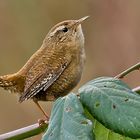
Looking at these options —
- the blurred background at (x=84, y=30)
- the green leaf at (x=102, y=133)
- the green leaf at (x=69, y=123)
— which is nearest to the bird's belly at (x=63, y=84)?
the green leaf at (x=102, y=133)

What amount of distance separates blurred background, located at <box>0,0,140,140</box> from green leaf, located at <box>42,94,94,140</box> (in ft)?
17.0

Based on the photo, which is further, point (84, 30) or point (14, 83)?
point (84, 30)

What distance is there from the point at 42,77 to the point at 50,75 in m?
0.07

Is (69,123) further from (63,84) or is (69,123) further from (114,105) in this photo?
(63,84)

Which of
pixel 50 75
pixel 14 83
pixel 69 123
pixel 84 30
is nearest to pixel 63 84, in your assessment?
pixel 50 75

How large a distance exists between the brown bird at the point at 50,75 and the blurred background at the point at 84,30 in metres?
3.53

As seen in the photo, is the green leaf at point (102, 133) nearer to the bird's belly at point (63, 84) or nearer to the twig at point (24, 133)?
the twig at point (24, 133)

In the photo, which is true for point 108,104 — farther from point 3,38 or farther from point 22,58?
point 3,38

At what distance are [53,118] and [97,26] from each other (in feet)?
19.3

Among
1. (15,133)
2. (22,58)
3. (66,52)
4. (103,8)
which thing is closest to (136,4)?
(103,8)

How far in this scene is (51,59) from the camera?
3086 millimetres

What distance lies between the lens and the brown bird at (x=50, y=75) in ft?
9.80

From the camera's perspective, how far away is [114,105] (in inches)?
58.6

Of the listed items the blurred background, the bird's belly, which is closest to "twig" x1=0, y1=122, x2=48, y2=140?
the bird's belly
